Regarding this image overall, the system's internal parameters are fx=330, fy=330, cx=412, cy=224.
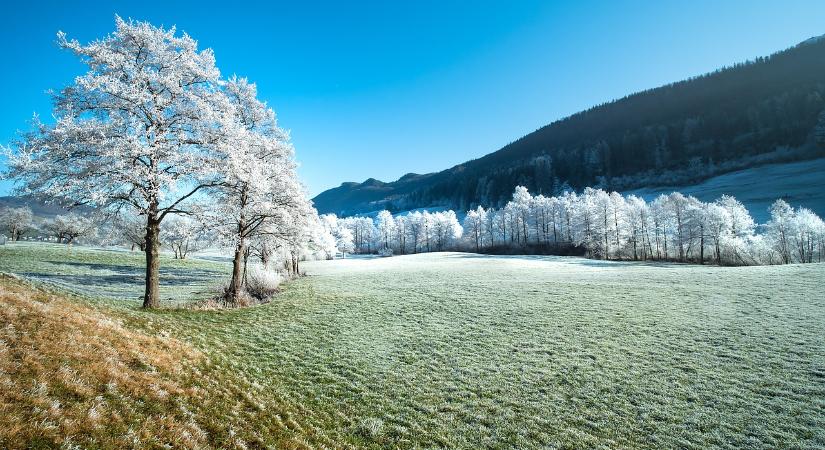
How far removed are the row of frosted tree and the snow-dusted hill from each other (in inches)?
1308

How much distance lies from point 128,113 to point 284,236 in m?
14.5

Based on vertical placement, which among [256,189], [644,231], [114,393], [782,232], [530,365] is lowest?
[530,365]

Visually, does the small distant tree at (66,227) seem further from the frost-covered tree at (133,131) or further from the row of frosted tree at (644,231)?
the frost-covered tree at (133,131)

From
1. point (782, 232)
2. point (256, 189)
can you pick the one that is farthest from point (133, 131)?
point (782, 232)

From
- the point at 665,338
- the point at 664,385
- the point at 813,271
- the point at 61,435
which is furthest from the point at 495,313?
the point at 813,271

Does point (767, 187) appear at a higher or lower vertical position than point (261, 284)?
higher

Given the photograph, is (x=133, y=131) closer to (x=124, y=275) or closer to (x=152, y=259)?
(x=152, y=259)

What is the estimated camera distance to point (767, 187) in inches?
5177

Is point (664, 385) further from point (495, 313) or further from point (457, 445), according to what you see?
point (495, 313)

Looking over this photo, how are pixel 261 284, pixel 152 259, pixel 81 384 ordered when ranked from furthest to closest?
pixel 261 284 < pixel 152 259 < pixel 81 384

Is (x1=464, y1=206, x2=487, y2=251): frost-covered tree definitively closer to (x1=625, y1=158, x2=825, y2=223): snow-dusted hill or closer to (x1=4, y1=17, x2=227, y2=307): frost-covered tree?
(x1=625, y1=158, x2=825, y2=223): snow-dusted hill

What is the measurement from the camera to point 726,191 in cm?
13838

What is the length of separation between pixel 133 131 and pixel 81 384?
13.0 metres

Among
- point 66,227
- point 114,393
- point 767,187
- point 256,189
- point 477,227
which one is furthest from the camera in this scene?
point 767,187
